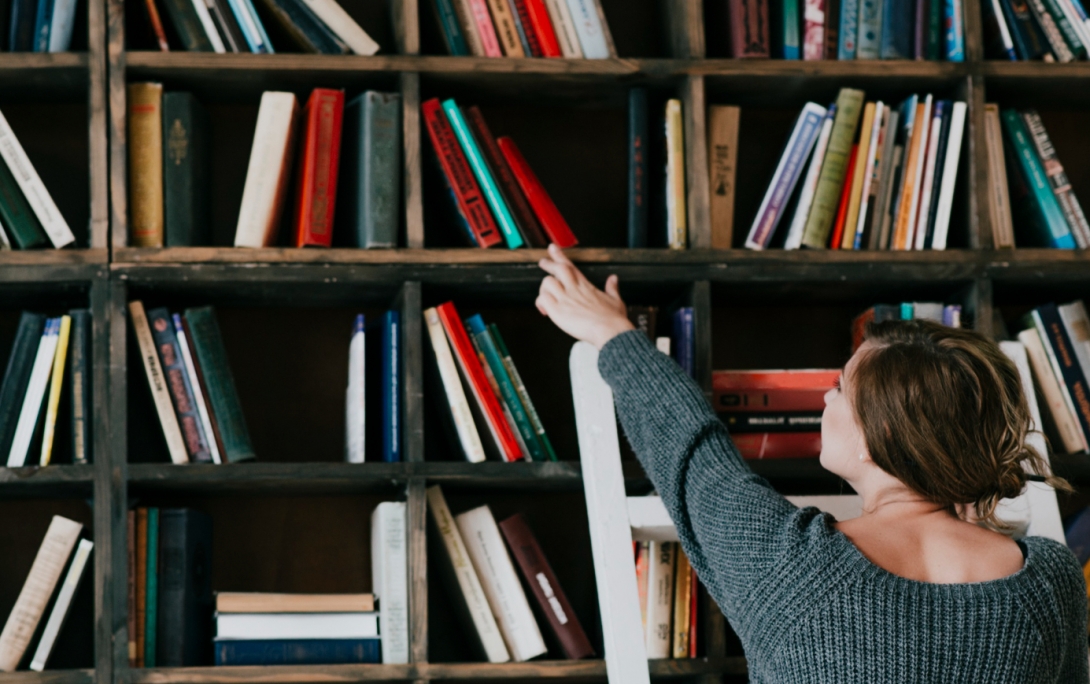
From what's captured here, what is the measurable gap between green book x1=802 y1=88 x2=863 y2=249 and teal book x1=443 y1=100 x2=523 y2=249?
527mm

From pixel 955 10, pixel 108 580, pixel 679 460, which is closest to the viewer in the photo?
pixel 679 460

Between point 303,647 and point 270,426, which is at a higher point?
point 270,426

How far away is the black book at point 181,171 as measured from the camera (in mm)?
1788

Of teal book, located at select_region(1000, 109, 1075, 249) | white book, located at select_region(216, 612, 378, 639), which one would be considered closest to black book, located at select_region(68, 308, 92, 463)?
white book, located at select_region(216, 612, 378, 639)

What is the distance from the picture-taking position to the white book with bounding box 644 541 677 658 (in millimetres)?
1777

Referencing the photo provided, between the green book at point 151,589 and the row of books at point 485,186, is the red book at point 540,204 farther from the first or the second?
the green book at point 151,589

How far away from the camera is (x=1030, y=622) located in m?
1.13

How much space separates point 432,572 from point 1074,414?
123 centimetres

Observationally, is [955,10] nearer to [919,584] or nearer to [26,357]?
[919,584]

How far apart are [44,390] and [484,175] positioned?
825 mm

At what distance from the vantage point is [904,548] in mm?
1181

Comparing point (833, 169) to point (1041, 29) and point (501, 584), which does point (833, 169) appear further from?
point (501, 584)

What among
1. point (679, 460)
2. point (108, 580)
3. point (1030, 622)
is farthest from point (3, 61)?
point (1030, 622)

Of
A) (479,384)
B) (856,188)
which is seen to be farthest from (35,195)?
(856,188)
